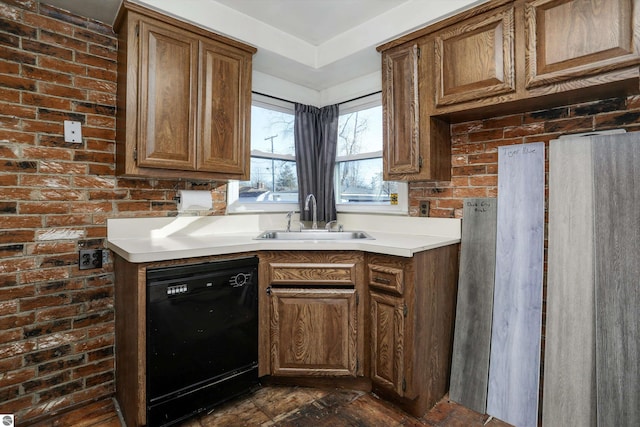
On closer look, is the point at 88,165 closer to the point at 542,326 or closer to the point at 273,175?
the point at 273,175

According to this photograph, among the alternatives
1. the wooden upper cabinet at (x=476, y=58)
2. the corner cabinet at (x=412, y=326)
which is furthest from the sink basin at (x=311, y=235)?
the wooden upper cabinet at (x=476, y=58)

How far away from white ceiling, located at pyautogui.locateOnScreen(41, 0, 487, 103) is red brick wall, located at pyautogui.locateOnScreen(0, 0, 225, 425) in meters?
0.26

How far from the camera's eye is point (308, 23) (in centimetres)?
243

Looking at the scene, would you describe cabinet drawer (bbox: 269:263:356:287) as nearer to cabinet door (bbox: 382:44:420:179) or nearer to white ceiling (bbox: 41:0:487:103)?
cabinet door (bbox: 382:44:420:179)

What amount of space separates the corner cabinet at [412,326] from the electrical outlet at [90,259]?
1.65m

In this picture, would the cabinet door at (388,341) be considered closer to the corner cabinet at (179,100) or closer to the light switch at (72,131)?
the corner cabinet at (179,100)

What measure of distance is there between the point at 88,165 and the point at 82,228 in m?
0.38

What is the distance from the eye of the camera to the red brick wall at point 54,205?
1802mm

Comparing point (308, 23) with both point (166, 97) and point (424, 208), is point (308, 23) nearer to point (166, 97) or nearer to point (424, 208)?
point (166, 97)

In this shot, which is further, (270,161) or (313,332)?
(270,161)

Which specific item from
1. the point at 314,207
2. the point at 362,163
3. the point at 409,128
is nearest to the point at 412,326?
the point at 409,128

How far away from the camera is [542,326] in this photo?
1.92 metres

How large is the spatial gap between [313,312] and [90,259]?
4.57 feet

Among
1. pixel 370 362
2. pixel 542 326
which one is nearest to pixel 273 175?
pixel 370 362
